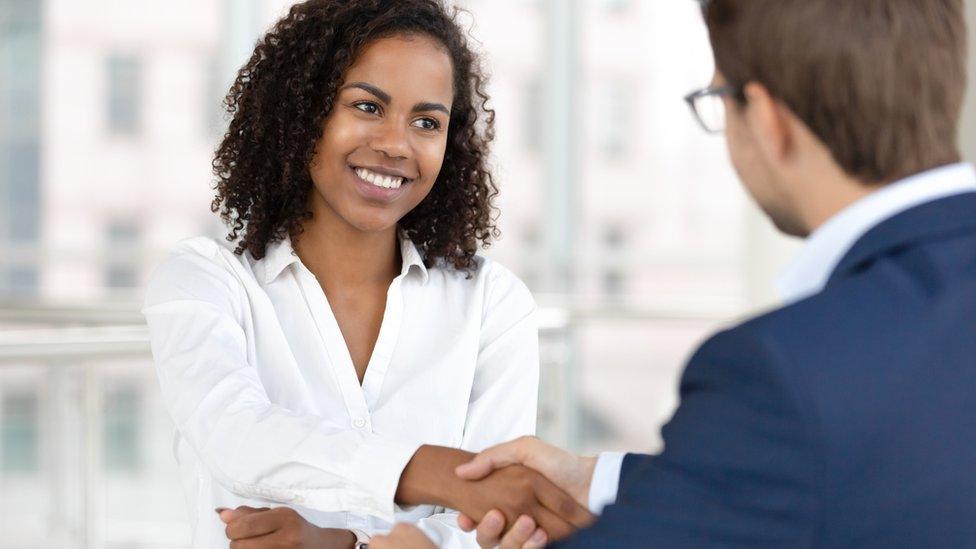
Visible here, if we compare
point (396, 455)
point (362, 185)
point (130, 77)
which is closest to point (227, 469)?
point (396, 455)

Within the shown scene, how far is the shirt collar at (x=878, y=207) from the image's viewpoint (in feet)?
3.80

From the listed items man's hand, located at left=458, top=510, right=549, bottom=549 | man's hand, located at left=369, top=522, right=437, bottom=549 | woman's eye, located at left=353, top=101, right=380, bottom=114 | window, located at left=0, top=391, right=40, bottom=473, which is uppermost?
woman's eye, located at left=353, top=101, right=380, bottom=114

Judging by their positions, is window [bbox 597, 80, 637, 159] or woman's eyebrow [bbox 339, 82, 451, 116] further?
window [bbox 597, 80, 637, 159]

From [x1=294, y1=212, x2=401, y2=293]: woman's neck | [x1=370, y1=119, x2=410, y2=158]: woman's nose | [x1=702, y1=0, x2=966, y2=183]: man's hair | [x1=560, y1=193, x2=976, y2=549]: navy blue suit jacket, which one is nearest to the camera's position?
[x1=560, y1=193, x2=976, y2=549]: navy blue suit jacket

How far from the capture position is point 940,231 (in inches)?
44.3

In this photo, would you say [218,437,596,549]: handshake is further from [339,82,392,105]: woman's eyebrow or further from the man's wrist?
[339,82,392,105]: woman's eyebrow

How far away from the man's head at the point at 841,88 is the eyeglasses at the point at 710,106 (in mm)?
38

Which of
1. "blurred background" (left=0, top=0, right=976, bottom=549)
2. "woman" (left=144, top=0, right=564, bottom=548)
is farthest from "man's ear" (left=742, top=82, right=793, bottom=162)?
"blurred background" (left=0, top=0, right=976, bottom=549)

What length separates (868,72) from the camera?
3.76 ft

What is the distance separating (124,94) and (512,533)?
799 centimetres

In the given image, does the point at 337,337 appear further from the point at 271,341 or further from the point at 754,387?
the point at 754,387

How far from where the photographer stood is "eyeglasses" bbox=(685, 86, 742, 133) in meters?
1.29

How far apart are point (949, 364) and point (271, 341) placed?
1.10 meters

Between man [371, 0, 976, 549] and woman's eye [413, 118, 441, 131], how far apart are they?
0.78 meters
